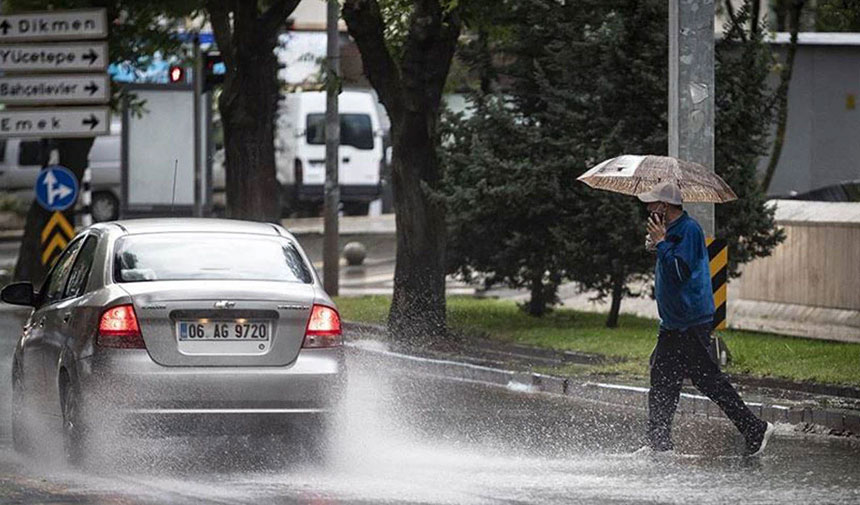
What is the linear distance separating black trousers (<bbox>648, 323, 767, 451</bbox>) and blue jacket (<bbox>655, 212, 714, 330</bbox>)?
9 cm

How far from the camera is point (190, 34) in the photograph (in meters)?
32.0

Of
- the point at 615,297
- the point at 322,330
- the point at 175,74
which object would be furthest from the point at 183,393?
the point at 175,74

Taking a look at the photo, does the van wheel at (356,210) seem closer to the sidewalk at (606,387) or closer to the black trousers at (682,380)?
the sidewalk at (606,387)

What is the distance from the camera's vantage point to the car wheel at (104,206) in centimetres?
4250

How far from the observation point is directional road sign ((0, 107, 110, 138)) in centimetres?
2727

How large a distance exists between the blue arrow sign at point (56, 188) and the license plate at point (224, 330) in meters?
17.2

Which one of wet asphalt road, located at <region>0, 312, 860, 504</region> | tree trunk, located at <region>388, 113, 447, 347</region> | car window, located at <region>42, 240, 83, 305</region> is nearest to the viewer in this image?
wet asphalt road, located at <region>0, 312, 860, 504</region>

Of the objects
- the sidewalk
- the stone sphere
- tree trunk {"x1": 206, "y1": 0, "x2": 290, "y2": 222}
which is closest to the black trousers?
the sidewalk

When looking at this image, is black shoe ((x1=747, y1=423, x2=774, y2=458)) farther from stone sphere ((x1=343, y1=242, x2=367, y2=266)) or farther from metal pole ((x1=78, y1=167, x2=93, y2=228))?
metal pole ((x1=78, y1=167, x2=93, y2=228))

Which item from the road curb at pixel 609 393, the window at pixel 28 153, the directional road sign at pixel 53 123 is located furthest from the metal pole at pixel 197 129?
the road curb at pixel 609 393

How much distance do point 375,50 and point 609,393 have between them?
262 inches

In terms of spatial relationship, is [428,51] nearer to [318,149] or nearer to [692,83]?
[692,83]

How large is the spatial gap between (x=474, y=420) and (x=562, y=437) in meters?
1.18

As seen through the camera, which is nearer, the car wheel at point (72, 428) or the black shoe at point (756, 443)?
the car wheel at point (72, 428)
